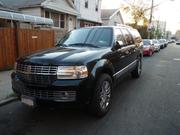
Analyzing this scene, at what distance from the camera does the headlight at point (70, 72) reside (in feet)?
12.5

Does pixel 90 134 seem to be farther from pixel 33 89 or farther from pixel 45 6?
pixel 45 6

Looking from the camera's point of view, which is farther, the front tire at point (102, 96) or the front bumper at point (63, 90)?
the front tire at point (102, 96)

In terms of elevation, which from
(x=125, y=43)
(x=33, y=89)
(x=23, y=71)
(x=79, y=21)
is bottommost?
(x=33, y=89)

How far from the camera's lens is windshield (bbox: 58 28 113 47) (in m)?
5.33

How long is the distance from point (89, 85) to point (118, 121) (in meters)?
1.03

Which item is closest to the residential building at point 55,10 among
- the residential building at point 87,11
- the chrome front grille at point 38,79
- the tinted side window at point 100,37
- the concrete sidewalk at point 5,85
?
the residential building at point 87,11

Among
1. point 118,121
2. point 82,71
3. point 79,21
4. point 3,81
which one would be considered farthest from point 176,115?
point 79,21

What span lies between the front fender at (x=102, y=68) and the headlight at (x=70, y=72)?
29 cm

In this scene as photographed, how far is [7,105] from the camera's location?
5359 mm

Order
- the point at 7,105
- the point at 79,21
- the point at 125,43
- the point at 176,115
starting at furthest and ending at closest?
the point at 79,21, the point at 125,43, the point at 7,105, the point at 176,115

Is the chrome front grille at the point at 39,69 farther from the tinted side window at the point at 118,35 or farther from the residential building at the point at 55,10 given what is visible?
the residential building at the point at 55,10

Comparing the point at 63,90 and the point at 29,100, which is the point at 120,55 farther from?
the point at 29,100

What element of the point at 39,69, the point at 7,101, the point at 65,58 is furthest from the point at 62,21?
the point at 39,69

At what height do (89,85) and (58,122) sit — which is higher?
(89,85)
